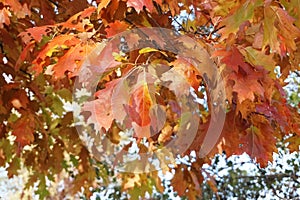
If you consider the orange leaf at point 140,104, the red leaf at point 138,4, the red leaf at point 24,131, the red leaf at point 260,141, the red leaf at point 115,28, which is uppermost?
the red leaf at point 24,131

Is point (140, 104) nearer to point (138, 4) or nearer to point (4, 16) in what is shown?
point (138, 4)

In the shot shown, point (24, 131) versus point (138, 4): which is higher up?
point (24, 131)

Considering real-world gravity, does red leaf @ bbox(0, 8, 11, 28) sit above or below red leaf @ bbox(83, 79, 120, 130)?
above

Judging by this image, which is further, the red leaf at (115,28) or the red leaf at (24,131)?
the red leaf at (24,131)

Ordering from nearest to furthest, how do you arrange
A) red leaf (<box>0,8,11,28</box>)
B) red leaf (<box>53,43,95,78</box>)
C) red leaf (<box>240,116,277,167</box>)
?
red leaf (<box>53,43,95,78</box>)
red leaf (<box>240,116,277,167</box>)
red leaf (<box>0,8,11,28</box>)

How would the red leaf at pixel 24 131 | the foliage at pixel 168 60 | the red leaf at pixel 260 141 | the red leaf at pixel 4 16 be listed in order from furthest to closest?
the red leaf at pixel 24 131 < the red leaf at pixel 4 16 < the red leaf at pixel 260 141 < the foliage at pixel 168 60

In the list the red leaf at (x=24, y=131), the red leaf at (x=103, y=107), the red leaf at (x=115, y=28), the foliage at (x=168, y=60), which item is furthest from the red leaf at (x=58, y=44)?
the red leaf at (x=24, y=131)

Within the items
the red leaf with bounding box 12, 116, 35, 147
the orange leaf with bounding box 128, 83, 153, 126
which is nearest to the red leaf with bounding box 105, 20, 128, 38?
the orange leaf with bounding box 128, 83, 153, 126

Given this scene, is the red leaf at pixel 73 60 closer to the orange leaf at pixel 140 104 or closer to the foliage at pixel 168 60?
the foliage at pixel 168 60

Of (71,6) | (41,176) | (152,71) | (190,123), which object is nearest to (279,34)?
(152,71)

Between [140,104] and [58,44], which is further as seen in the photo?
[58,44]

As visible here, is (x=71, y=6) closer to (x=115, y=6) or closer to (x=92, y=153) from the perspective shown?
(x=115, y=6)

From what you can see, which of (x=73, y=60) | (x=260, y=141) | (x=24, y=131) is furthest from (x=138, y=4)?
(x=24, y=131)

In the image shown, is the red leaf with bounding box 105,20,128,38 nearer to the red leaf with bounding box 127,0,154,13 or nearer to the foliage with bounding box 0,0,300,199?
the foliage with bounding box 0,0,300,199
